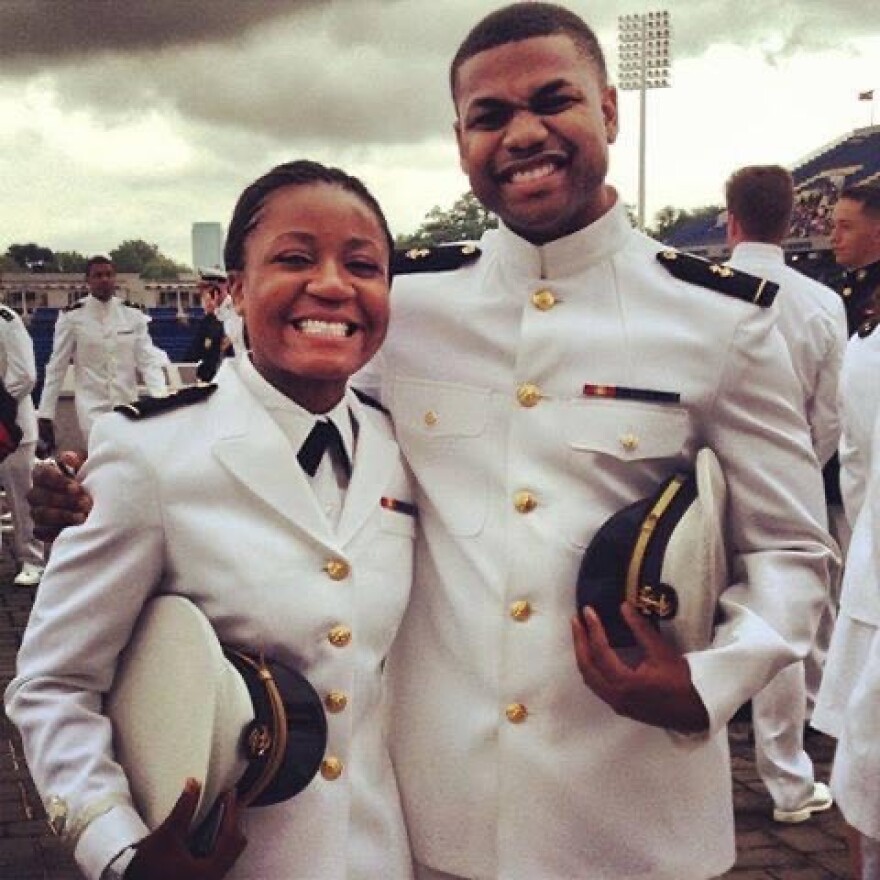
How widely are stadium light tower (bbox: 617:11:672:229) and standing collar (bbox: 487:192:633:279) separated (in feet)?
114

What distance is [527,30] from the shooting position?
2.24 metres

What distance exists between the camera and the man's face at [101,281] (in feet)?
35.9

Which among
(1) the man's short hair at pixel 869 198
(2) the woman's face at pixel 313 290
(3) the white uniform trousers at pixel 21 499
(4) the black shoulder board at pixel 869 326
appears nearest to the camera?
(2) the woman's face at pixel 313 290

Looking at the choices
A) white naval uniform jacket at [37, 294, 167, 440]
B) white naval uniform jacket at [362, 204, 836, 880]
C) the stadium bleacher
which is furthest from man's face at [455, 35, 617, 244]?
the stadium bleacher

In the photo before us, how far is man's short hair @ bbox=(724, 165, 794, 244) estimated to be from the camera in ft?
18.6

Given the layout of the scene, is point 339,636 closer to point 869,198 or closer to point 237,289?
point 237,289

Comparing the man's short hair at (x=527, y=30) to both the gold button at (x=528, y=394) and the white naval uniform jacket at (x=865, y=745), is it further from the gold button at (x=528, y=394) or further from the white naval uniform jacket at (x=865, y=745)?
the white naval uniform jacket at (x=865, y=745)

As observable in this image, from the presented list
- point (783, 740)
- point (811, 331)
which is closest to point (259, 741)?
point (783, 740)

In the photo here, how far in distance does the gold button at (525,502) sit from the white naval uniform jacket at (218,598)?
0.88ft

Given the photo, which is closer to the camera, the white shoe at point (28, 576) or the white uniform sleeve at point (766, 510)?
the white uniform sleeve at point (766, 510)

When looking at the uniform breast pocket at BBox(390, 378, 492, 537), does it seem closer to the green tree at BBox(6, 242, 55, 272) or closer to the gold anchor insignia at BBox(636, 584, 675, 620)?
the gold anchor insignia at BBox(636, 584, 675, 620)

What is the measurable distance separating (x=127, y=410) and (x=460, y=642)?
64 cm

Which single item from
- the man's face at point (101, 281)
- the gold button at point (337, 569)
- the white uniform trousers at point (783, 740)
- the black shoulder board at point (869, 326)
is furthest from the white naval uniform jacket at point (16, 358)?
the gold button at point (337, 569)

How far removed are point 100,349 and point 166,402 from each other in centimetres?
912
